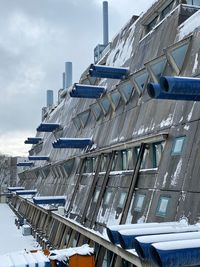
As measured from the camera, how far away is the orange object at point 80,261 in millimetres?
13185

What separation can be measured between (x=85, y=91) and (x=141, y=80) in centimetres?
678

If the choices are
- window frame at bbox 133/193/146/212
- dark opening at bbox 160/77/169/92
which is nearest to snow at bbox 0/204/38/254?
window frame at bbox 133/193/146/212

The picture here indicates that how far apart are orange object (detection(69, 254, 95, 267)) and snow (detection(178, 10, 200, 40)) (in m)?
→ 9.15

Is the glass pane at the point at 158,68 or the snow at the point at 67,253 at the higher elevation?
the glass pane at the point at 158,68

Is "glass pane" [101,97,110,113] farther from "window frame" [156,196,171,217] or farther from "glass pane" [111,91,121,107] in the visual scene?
"window frame" [156,196,171,217]

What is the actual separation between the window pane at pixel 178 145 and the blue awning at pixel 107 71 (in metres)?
9.13

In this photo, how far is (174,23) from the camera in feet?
53.8

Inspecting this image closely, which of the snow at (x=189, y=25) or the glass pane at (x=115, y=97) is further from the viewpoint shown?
the glass pane at (x=115, y=97)

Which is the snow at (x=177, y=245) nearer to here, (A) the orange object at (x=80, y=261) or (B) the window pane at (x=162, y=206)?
(B) the window pane at (x=162, y=206)

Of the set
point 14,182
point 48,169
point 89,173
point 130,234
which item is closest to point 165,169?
point 130,234

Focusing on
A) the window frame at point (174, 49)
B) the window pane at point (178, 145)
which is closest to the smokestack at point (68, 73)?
the window frame at point (174, 49)

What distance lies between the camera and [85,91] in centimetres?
2309

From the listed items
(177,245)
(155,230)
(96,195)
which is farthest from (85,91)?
(177,245)

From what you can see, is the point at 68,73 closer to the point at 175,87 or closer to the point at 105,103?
the point at 105,103
